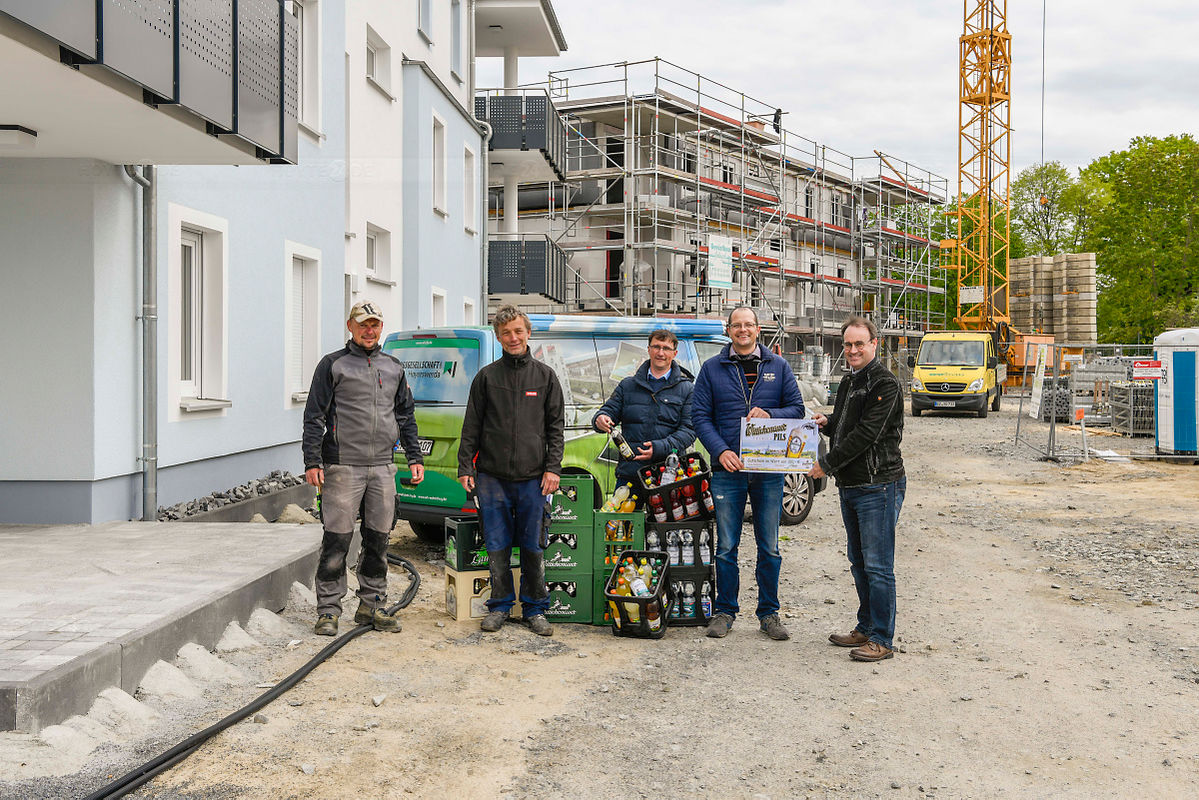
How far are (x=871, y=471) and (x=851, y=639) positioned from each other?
3.50 feet

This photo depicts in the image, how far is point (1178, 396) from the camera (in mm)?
18406

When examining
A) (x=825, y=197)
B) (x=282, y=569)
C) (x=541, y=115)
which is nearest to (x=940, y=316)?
(x=825, y=197)

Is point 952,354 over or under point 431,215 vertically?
under

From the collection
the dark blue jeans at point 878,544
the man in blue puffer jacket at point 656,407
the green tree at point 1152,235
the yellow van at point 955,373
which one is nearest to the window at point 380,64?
the man in blue puffer jacket at point 656,407

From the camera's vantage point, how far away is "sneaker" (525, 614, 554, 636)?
6.60m

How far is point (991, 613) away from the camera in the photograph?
7.49 m

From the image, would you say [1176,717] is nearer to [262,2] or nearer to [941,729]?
[941,729]

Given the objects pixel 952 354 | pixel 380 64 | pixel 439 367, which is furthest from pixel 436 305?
pixel 952 354

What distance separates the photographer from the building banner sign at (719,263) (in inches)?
1090

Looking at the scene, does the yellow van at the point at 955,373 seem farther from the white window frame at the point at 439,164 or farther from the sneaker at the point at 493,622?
the sneaker at the point at 493,622

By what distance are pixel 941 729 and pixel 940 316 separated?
200 feet

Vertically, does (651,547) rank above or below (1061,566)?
above

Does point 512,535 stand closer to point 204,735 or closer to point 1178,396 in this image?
point 204,735

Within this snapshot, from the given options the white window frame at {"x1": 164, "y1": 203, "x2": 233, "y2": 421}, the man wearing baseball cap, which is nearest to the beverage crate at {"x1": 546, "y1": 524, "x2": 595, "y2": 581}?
the man wearing baseball cap
